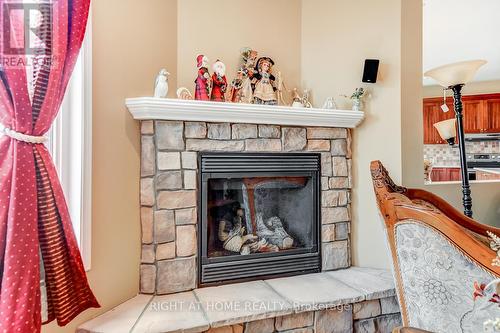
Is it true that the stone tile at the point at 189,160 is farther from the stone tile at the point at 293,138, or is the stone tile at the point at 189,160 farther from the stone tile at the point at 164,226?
the stone tile at the point at 293,138

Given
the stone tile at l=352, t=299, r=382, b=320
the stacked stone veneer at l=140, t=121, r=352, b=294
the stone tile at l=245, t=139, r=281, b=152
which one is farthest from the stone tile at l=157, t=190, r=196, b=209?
the stone tile at l=352, t=299, r=382, b=320

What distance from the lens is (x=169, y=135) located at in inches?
70.7

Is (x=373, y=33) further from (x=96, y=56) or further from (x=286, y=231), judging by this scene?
(x=96, y=56)

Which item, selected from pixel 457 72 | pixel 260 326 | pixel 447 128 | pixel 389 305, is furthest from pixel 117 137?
pixel 447 128

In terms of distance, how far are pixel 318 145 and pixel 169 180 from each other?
104cm

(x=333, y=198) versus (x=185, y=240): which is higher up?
(x=333, y=198)

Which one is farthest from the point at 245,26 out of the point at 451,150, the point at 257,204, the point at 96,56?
the point at 451,150

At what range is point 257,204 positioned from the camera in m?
2.18

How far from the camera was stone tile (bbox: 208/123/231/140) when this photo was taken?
189cm

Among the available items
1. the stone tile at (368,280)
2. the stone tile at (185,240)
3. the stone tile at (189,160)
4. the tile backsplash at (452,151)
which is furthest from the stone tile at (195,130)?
the tile backsplash at (452,151)

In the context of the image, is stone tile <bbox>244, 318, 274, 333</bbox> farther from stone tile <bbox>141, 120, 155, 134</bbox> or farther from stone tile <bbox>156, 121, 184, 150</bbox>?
stone tile <bbox>141, 120, 155, 134</bbox>

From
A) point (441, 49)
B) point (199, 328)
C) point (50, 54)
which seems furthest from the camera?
point (441, 49)

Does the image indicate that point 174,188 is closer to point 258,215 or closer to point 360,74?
point 258,215

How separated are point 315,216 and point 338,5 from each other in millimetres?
1555
